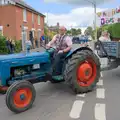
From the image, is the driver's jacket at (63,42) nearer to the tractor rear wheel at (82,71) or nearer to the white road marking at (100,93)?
the tractor rear wheel at (82,71)

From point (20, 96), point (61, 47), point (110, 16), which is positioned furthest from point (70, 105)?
point (110, 16)

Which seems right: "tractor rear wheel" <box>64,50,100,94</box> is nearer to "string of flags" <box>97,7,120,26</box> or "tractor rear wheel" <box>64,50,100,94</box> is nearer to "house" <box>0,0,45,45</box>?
"string of flags" <box>97,7,120,26</box>

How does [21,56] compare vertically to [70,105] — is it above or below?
above

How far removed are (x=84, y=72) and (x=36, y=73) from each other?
1.36 metres

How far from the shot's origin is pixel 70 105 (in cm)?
606

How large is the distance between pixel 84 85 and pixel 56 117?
6.65 ft

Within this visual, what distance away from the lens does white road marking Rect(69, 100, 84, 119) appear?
5362 mm

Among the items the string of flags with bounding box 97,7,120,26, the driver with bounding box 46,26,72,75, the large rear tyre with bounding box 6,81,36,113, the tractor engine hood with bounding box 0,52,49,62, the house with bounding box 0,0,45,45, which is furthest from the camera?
the house with bounding box 0,0,45,45

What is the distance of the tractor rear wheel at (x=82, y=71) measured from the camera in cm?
672

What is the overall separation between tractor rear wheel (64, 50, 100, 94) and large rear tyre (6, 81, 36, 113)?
4.04 ft

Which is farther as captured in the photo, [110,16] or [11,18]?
[11,18]

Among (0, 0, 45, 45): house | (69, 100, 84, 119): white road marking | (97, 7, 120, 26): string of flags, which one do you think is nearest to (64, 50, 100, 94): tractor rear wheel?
(69, 100, 84, 119): white road marking

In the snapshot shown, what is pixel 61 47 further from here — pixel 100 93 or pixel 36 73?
pixel 100 93

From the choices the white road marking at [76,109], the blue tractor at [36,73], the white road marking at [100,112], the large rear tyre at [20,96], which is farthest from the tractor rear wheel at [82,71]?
the large rear tyre at [20,96]
